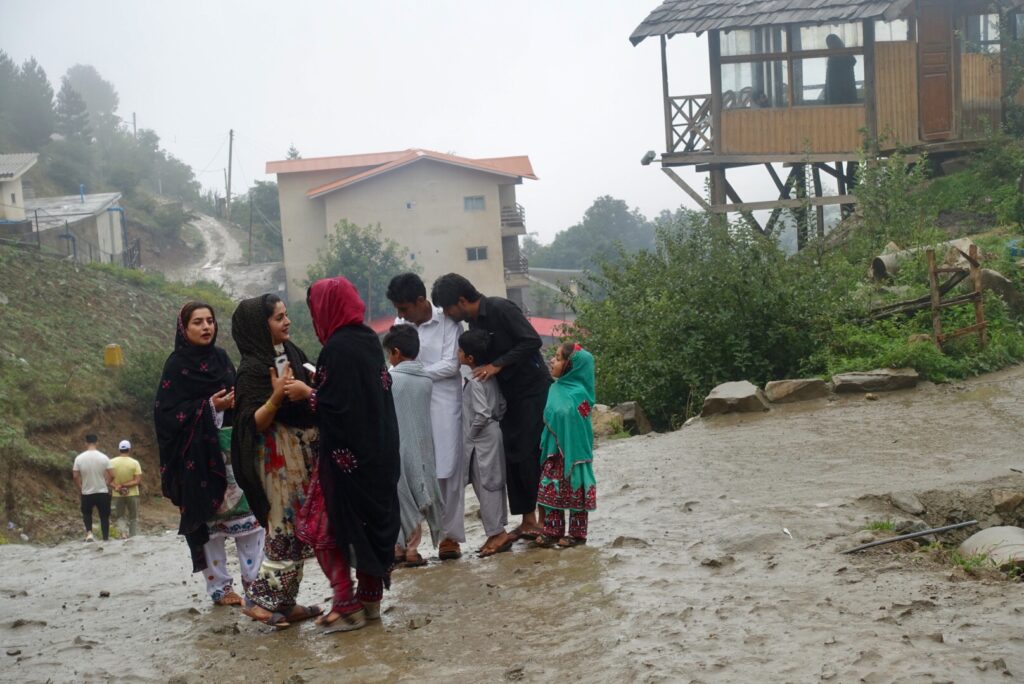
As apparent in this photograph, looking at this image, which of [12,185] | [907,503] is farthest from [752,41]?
[12,185]

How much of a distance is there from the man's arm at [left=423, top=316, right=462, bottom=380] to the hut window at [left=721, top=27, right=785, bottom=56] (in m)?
16.0

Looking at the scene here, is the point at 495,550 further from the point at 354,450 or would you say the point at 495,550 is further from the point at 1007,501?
the point at 1007,501

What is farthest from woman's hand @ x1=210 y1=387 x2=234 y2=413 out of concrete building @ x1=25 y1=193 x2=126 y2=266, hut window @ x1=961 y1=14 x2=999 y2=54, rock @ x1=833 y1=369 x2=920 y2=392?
concrete building @ x1=25 y1=193 x2=126 y2=266

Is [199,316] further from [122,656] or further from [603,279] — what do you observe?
[603,279]

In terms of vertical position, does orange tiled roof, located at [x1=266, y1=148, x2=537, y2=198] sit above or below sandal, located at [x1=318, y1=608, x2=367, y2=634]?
above

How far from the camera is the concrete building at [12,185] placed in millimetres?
41281

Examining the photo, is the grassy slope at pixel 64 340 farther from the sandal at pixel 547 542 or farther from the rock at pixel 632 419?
the sandal at pixel 547 542

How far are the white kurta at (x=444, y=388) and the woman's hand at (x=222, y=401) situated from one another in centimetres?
123

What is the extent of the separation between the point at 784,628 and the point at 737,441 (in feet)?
19.5

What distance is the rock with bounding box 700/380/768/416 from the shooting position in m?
12.4

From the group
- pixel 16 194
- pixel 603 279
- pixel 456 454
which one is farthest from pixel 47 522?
pixel 16 194

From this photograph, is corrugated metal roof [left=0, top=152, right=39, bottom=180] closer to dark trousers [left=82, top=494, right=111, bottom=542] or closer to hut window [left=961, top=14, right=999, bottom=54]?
dark trousers [left=82, top=494, right=111, bottom=542]

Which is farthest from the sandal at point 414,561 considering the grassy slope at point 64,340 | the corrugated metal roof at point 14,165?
the corrugated metal roof at point 14,165

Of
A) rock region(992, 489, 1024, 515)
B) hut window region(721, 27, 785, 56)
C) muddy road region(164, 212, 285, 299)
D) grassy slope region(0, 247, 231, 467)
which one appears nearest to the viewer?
rock region(992, 489, 1024, 515)
